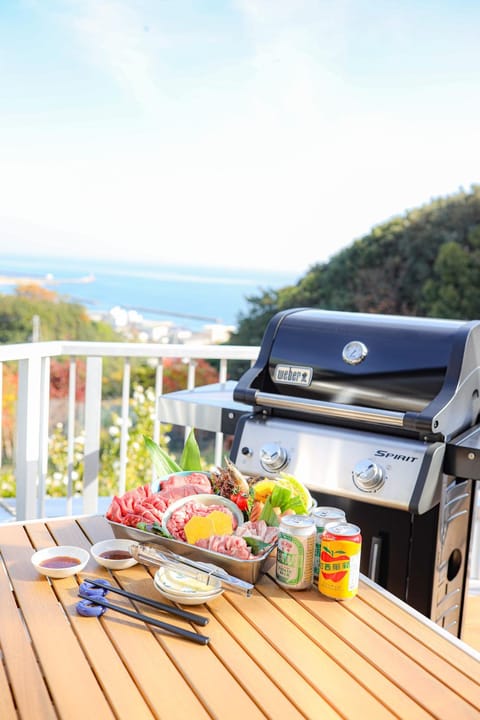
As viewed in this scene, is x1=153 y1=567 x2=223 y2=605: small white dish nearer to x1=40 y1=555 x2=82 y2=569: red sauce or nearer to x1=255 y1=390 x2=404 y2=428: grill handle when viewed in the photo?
x1=40 y1=555 x2=82 y2=569: red sauce

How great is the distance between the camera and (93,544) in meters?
1.80

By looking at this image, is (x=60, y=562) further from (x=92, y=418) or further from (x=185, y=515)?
(x=92, y=418)

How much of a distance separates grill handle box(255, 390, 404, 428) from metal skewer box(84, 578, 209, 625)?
2.85ft

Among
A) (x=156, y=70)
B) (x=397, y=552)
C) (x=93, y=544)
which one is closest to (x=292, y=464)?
(x=397, y=552)

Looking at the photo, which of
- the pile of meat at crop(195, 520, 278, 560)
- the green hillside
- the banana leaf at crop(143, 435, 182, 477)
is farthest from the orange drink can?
the green hillside

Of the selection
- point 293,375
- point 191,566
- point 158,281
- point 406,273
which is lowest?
point 191,566

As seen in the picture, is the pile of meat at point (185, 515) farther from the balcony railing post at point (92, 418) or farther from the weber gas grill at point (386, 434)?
the balcony railing post at point (92, 418)

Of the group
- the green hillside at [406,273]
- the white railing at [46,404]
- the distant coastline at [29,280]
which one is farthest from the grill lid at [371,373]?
the distant coastline at [29,280]

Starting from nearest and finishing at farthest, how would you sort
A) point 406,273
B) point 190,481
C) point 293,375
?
point 190,481 → point 293,375 → point 406,273

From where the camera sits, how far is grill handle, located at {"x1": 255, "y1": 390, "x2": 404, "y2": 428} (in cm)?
210

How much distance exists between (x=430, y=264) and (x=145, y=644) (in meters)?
10.4

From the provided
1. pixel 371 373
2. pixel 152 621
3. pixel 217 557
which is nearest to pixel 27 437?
pixel 371 373

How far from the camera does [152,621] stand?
141 cm

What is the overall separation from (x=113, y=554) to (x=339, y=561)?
A: 0.51 metres
